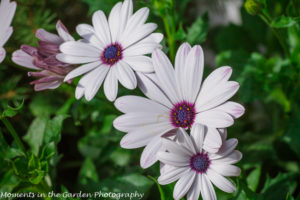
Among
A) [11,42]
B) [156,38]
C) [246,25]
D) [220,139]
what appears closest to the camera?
[220,139]

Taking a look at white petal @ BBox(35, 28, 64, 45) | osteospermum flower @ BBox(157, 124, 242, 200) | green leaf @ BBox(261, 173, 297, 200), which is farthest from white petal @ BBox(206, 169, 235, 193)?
white petal @ BBox(35, 28, 64, 45)

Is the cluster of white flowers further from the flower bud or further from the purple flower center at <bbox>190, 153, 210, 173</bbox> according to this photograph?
the flower bud

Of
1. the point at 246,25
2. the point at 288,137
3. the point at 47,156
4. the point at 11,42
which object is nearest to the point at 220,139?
the point at 47,156

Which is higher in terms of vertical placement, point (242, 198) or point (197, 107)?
point (197, 107)

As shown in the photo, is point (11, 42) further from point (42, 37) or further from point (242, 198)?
point (242, 198)

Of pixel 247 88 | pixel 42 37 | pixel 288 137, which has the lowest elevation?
pixel 288 137

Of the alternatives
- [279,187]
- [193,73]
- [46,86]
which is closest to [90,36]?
[46,86]

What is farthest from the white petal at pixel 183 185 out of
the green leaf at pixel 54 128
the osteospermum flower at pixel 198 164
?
the green leaf at pixel 54 128
